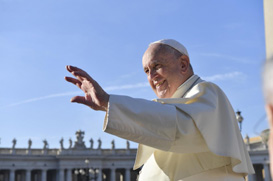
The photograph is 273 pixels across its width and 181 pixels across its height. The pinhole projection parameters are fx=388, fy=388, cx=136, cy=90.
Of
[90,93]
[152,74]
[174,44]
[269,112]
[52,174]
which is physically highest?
[52,174]

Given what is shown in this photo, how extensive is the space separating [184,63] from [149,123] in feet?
3.16

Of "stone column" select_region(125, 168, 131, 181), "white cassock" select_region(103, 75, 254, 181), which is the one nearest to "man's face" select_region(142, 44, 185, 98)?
"white cassock" select_region(103, 75, 254, 181)

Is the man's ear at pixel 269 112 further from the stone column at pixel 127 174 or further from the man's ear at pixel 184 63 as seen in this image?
the stone column at pixel 127 174

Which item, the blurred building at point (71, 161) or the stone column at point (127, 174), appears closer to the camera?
the blurred building at point (71, 161)

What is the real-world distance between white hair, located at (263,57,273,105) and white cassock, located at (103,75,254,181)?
118cm

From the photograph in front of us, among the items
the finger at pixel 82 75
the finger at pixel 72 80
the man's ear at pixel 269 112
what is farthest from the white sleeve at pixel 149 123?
the man's ear at pixel 269 112

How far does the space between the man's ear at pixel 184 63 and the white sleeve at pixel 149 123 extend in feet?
2.51

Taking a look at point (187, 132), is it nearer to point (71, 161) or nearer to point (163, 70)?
point (163, 70)

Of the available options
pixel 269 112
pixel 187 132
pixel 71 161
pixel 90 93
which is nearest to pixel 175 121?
pixel 187 132

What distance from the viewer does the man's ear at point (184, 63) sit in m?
2.88

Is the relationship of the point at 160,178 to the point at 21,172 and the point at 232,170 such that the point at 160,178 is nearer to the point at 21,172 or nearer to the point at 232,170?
the point at 232,170

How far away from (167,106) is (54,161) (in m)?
53.6

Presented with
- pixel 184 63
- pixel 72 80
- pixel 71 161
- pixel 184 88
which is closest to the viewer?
pixel 72 80

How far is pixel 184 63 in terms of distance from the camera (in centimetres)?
290
